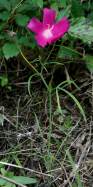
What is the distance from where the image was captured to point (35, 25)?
1.97 metres

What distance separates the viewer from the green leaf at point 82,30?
1.96 metres

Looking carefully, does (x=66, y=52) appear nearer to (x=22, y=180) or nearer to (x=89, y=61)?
(x=89, y=61)

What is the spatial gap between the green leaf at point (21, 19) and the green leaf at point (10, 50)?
0.28 ft

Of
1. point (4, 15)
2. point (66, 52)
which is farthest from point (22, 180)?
point (4, 15)

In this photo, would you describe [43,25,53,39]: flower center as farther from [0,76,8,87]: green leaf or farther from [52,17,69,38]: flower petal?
[0,76,8,87]: green leaf

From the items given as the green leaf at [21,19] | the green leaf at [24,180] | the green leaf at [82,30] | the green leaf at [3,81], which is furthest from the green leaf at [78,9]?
the green leaf at [24,180]

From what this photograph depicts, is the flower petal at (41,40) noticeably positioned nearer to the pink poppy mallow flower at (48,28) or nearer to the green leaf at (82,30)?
the pink poppy mallow flower at (48,28)

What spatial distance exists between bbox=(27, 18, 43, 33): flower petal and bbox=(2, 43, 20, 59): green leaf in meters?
0.09

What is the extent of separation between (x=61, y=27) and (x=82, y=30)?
90mm

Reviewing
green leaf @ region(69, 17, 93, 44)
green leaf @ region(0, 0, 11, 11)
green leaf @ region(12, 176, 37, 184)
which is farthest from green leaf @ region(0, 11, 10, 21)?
green leaf @ region(12, 176, 37, 184)

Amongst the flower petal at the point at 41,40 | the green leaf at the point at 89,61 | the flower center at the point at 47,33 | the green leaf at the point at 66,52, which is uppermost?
the flower center at the point at 47,33

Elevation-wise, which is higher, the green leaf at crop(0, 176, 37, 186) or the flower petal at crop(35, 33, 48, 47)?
the flower petal at crop(35, 33, 48, 47)

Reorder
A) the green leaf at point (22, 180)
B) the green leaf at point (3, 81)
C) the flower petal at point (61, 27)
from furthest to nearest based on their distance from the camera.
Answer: the green leaf at point (3, 81) → the flower petal at point (61, 27) → the green leaf at point (22, 180)

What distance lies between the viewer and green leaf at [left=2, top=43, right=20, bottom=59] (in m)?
1.95
